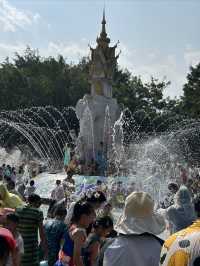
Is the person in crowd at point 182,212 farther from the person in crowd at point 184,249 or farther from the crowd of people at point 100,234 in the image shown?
the person in crowd at point 184,249

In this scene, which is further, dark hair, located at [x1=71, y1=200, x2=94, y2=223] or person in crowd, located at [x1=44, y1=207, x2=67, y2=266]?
person in crowd, located at [x1=44, y1=207, x2=67, y2=266]

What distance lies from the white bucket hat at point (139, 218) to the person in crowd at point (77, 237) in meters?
1.34

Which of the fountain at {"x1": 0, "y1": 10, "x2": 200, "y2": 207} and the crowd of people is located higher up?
the fountain at {"x1": 0, "y1": 10, "x2": 200, "y2": 207}

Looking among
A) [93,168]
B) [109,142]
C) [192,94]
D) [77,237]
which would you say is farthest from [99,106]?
[77,237]

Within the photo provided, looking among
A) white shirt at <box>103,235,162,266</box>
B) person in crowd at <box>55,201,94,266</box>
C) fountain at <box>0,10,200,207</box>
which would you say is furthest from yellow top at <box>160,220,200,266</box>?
fountain at <box>0,10,200,207</box>

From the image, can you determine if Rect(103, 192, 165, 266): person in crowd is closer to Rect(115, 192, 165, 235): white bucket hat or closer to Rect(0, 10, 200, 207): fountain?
Rect(115, 192, 165, 235): white bucket hat

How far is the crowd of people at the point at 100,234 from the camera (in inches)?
143

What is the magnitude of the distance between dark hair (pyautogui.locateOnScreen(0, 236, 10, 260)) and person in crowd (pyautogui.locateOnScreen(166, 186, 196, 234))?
16.0ft

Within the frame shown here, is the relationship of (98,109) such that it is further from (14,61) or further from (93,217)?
(14,61)

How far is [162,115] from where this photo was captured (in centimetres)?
5491

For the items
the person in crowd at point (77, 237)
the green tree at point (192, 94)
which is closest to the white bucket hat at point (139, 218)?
the person in crowd at point (77, 237)

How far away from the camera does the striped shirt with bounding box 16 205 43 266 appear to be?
638cm

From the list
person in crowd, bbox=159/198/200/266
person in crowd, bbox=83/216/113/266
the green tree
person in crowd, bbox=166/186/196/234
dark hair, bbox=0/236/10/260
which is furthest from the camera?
the green tree

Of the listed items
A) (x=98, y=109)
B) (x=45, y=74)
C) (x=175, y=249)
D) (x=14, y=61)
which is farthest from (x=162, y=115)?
(x=175, y=249)
